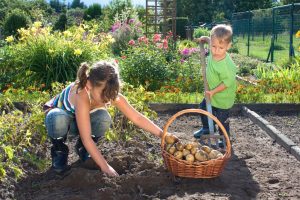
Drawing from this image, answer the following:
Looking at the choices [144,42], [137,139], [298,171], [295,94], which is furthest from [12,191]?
[144,42]

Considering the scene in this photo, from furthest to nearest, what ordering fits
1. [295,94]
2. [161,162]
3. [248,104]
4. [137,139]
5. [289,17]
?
[289,17] → [295,94] → [248,104] → [137,139] → [161,162]

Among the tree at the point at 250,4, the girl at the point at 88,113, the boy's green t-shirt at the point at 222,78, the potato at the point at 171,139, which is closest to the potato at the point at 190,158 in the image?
the potato at the point at 171,139

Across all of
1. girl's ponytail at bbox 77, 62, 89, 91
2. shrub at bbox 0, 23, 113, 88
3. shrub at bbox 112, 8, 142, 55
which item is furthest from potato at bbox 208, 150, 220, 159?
shrub at bbox 112, 8, 142, 55

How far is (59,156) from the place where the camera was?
3738 mm

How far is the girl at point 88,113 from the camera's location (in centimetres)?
337

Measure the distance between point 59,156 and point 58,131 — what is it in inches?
7.4

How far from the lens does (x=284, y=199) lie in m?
3.35

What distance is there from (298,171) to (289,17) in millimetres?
9882

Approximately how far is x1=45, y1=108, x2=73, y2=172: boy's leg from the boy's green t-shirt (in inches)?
62.5

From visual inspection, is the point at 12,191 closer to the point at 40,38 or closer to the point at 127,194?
the point at 127,194

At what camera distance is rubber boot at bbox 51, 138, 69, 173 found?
369 cm

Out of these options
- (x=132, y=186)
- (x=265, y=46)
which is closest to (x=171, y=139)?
(x=132, y=186)

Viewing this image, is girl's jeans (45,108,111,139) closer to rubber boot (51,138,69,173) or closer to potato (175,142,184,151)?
rubber boot (51,138,69,173)

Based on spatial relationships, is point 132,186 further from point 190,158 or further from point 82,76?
point 82,76
